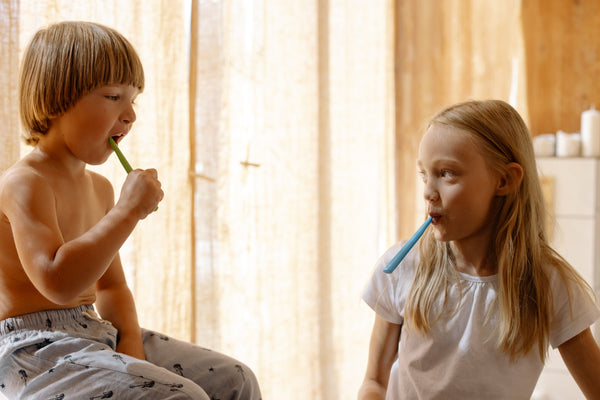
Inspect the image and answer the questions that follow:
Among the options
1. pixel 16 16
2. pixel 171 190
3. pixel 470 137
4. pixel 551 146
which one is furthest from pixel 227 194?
pixel 551 146

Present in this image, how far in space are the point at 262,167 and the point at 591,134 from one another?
1.53 meters

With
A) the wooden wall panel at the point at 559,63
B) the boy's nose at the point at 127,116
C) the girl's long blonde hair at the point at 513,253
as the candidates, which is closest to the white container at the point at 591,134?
the wooden wall panel at the point at 559,63

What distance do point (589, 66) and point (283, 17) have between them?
162 cm

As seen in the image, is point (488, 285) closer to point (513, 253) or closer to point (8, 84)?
point (513, 253)

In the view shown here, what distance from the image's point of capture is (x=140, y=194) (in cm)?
89

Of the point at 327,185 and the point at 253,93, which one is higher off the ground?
the point at 253,93

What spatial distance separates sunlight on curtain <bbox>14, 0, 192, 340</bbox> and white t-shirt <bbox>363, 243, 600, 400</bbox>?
0.63 meters

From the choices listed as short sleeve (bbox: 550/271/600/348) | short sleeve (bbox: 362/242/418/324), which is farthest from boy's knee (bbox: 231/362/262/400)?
short sleeve (bbox: 550/271/600/348)

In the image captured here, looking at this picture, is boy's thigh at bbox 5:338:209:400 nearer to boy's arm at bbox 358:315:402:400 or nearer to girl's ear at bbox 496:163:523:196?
boy's arm at bbox 358:315:402:400

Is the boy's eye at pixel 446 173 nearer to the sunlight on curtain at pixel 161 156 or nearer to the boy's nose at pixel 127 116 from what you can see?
the boy's nose at pixel 127 116

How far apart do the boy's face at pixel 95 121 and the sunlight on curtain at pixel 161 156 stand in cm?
44

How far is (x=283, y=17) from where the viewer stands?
1930 mm

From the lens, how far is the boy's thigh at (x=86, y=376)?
814mm

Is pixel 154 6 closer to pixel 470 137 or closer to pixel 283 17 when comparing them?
pixel 283 17
